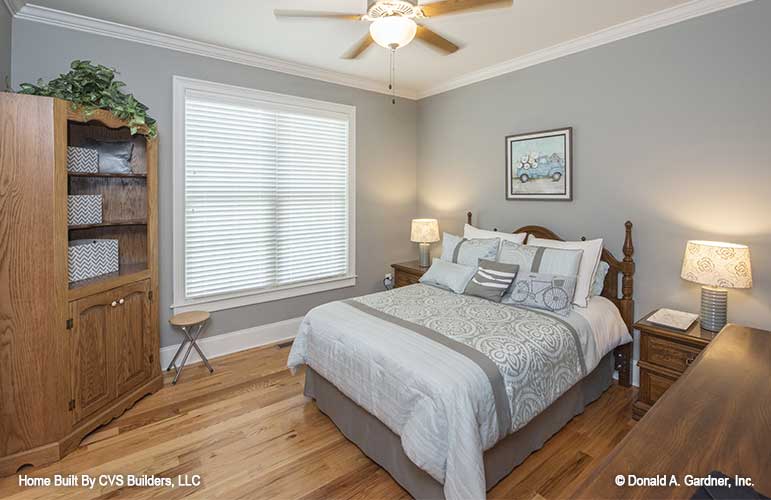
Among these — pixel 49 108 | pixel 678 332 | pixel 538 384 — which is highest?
pixel 49 108

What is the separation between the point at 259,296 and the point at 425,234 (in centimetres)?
190

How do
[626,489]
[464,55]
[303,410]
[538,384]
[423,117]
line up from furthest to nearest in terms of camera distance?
[423,117] < [464,55] < [303,410] < [538,384] < [626,489]

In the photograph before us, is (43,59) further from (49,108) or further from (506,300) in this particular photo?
(506,300)

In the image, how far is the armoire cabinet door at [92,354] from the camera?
2285mm

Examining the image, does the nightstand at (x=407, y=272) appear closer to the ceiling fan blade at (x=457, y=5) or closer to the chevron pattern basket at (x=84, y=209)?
the ceiling fan blade at (x=457, y=5)

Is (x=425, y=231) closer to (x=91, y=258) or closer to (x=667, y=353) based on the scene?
(x=667, y=353)

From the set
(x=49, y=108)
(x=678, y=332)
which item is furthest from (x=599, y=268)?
(x=49, y=108)

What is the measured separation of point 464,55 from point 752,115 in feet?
7.08

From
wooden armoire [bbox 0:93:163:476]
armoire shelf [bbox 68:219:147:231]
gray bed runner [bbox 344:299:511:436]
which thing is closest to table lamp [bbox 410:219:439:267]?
gray bed runner [bbox 344:299:511:436]

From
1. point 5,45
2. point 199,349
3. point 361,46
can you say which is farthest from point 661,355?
point 5,45

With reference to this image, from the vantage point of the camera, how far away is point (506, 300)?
115 inches

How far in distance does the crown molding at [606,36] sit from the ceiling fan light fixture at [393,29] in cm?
192

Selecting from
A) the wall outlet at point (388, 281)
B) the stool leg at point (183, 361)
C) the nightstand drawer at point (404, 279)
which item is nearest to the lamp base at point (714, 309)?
the nightstand drawer at point (404, 279)

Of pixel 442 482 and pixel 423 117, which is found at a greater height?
pixel 423 117
